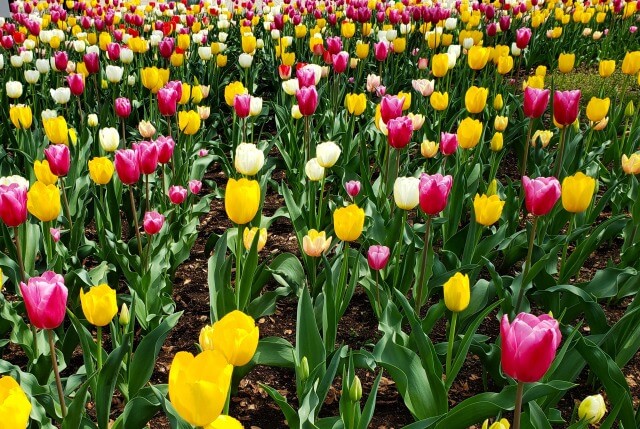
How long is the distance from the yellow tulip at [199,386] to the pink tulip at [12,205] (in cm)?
108

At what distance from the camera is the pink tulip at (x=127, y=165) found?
90.8 inches

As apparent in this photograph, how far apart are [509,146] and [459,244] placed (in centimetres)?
189

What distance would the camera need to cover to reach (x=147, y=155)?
7.95 ft

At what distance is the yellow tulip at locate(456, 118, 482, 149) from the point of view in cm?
291

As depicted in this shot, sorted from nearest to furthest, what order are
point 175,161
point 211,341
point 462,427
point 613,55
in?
point 211,341
point 462,427
point 175,161
point 613,55

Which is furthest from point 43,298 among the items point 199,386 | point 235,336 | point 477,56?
point 477,56

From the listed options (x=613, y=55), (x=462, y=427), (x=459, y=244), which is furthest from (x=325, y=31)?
(x=462, y=427)

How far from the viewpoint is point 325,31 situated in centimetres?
816

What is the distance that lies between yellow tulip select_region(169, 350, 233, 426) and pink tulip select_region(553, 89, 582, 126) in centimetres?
209

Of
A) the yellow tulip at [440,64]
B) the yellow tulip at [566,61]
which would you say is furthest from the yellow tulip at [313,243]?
the yellow tulip at [566,61]

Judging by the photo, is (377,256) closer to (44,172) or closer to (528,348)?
(528,348)

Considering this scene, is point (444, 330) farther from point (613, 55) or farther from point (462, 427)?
point (613, 55)

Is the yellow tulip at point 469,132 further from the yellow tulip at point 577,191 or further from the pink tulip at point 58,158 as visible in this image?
the pink tulip at point 58,158

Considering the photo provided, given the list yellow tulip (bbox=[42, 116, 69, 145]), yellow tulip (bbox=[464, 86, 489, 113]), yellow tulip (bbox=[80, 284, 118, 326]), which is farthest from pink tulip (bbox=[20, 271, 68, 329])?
yellow tulip (bbox=[464, 86, 489, 113])
